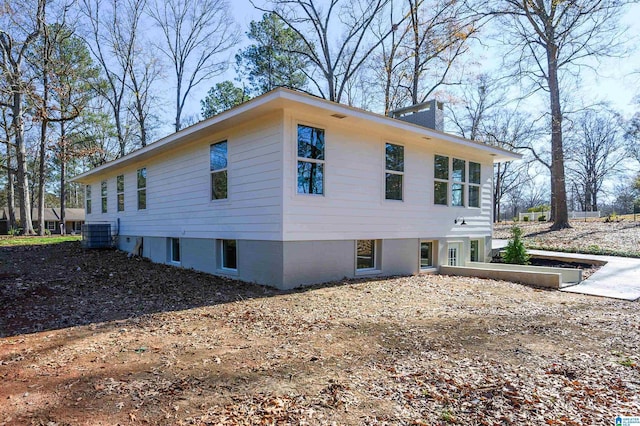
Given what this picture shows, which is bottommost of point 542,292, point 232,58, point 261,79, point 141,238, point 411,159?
point 542,292

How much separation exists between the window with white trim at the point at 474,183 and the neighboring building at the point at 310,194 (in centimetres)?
3

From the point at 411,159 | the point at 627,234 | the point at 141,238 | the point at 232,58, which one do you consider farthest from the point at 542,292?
the point at 232,58

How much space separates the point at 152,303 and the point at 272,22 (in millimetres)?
16234

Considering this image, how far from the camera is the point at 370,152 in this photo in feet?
27.1

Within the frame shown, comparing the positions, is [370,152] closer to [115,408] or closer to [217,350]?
[217,350]

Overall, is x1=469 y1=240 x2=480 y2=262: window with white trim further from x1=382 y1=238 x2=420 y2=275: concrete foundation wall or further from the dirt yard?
the dirt yard

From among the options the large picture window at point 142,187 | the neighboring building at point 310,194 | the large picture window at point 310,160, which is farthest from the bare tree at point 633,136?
the large picture window at point 142,187

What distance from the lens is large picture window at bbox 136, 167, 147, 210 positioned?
11.5 meters

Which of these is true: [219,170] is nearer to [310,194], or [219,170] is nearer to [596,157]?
[310,194]

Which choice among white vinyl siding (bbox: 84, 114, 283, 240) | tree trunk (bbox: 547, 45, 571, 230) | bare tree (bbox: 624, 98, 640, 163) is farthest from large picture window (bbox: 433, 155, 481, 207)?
bare tree (bbox: 624, 98, 640, 163)

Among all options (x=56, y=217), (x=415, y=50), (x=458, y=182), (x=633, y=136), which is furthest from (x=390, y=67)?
(x=56, y=217)

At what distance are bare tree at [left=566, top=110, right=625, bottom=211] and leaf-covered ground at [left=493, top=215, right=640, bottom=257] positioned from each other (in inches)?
852

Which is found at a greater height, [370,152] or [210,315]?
[370,152]

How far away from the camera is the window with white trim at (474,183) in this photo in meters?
11.0
